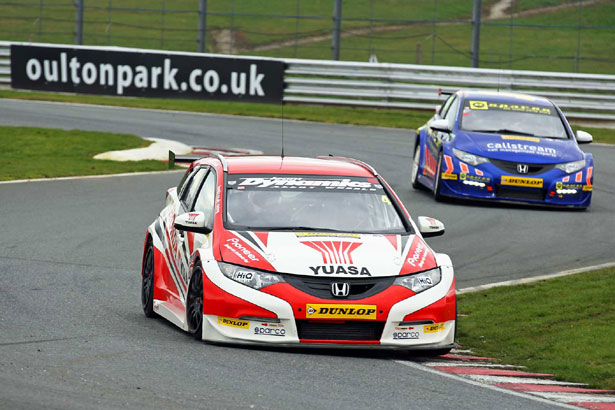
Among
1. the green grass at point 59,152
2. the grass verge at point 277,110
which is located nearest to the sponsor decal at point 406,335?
the green grass at point 59,152

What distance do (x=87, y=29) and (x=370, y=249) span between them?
47.1 m

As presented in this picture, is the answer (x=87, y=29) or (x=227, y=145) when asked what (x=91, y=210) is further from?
(x=87, y=29)

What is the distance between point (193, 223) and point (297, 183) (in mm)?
977

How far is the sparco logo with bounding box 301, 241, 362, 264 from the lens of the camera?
820 centimetres

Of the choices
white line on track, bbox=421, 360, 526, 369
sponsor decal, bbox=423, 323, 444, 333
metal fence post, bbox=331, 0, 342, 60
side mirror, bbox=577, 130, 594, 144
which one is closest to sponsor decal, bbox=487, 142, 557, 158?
side mirror, bbox=577, 130, 594, 144

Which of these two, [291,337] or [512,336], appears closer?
[291,337]

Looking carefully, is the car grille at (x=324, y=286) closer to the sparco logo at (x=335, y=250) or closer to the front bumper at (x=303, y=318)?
the front bumper at (x=303, y=318)

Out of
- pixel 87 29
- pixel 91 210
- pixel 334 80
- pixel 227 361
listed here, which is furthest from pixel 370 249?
pixel 87 29

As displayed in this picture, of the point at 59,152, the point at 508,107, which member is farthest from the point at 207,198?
the point at 59,152

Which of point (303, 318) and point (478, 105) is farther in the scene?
point (478, 105)

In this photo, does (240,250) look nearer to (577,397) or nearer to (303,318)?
(303,318)

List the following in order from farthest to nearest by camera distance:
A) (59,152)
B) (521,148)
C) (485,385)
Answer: (59,152), (521,148), (485,385)

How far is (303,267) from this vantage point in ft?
26.6

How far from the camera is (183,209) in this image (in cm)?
979
